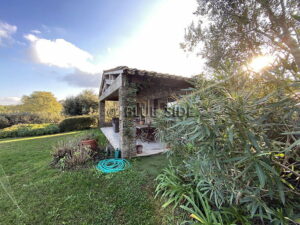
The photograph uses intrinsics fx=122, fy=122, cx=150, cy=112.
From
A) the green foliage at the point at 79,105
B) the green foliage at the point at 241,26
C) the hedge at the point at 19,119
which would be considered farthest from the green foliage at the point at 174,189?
the hedge at the point at 19,119

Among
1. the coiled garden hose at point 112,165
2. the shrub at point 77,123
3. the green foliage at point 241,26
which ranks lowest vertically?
the coiled garden hose at point 112,165

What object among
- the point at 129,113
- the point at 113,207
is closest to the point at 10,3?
the point at 129,113

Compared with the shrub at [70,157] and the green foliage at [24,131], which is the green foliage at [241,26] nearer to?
the shrub at [70,157]

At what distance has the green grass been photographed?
2145 mm

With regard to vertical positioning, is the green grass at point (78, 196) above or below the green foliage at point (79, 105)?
below

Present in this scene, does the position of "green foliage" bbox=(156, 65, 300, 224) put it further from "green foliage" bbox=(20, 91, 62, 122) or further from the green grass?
"green foliage" bbox=(20, 91, 62, 122)

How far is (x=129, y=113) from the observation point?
4527 millimetres

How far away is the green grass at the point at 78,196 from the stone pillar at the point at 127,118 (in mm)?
654

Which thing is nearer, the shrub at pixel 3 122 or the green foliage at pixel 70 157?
the green foliage at pixel 70 157

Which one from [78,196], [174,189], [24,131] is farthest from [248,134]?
[24,131]

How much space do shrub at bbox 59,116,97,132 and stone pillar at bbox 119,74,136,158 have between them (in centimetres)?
945

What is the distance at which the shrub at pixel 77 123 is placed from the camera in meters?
11.4

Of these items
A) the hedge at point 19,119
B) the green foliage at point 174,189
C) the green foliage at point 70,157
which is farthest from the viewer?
the hedge at point 19,119

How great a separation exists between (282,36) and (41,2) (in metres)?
9.17
